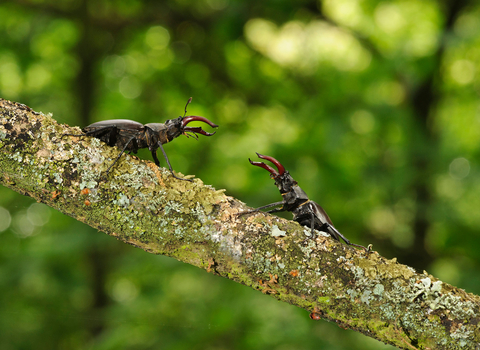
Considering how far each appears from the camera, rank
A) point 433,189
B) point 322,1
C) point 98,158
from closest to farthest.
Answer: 1. point 98,158
2. point 433,189
3. point 322,1

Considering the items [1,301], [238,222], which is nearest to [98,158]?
[238,222]

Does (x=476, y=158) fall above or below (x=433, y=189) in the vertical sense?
above

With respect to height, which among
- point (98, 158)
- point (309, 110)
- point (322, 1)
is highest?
point (322, 1)

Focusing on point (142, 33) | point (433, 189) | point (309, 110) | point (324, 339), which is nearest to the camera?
point (324, 339)

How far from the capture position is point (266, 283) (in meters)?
1.58

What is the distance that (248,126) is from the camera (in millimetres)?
6371

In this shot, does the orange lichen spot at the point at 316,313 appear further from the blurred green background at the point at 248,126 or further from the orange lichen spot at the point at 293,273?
the blurred green background at the point at 248,126

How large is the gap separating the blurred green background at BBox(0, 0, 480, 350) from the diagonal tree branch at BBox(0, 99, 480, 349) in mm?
2030

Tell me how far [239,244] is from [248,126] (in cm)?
495

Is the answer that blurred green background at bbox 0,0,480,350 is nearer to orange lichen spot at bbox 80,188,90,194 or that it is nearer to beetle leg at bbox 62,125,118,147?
beetle leg at bbox 62,125,118,147

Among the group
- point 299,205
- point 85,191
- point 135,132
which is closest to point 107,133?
point 135,132

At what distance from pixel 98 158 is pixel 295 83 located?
5035 mm

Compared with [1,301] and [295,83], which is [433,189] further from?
[1,301]

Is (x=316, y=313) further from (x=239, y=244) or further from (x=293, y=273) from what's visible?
(x=239, y=244)
